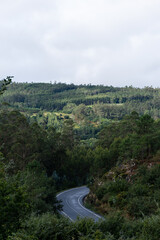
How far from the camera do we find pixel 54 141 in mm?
66750

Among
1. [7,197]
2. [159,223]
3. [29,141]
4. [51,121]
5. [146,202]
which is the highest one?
[51,121]

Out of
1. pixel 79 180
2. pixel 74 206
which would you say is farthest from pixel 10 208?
pixel 79 180

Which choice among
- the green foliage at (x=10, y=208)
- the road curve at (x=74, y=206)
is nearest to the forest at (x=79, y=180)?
the green foliage at (x=10, y=208)

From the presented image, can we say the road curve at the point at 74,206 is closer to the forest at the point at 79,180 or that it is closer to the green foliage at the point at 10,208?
the forest at the point at 79,180

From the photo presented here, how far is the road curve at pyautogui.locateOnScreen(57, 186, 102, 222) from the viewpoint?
1346 inches

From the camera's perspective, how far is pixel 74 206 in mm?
41531

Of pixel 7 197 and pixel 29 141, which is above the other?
pixel 29 141

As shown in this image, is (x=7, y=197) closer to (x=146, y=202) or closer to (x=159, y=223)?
(x=159, y=223)

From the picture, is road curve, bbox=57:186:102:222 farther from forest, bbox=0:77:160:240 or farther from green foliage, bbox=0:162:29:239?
green foliage, bbox=0:162:29:239

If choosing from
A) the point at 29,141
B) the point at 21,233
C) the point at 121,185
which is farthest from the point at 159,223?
the point at 29,141

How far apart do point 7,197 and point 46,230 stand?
262cm

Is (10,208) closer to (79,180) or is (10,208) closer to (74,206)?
(74,206)

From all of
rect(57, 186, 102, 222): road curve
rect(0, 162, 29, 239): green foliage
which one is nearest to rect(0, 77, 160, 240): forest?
rect(0, 162, 29, 239): green foliage

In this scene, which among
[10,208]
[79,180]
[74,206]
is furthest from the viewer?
[79,180]
